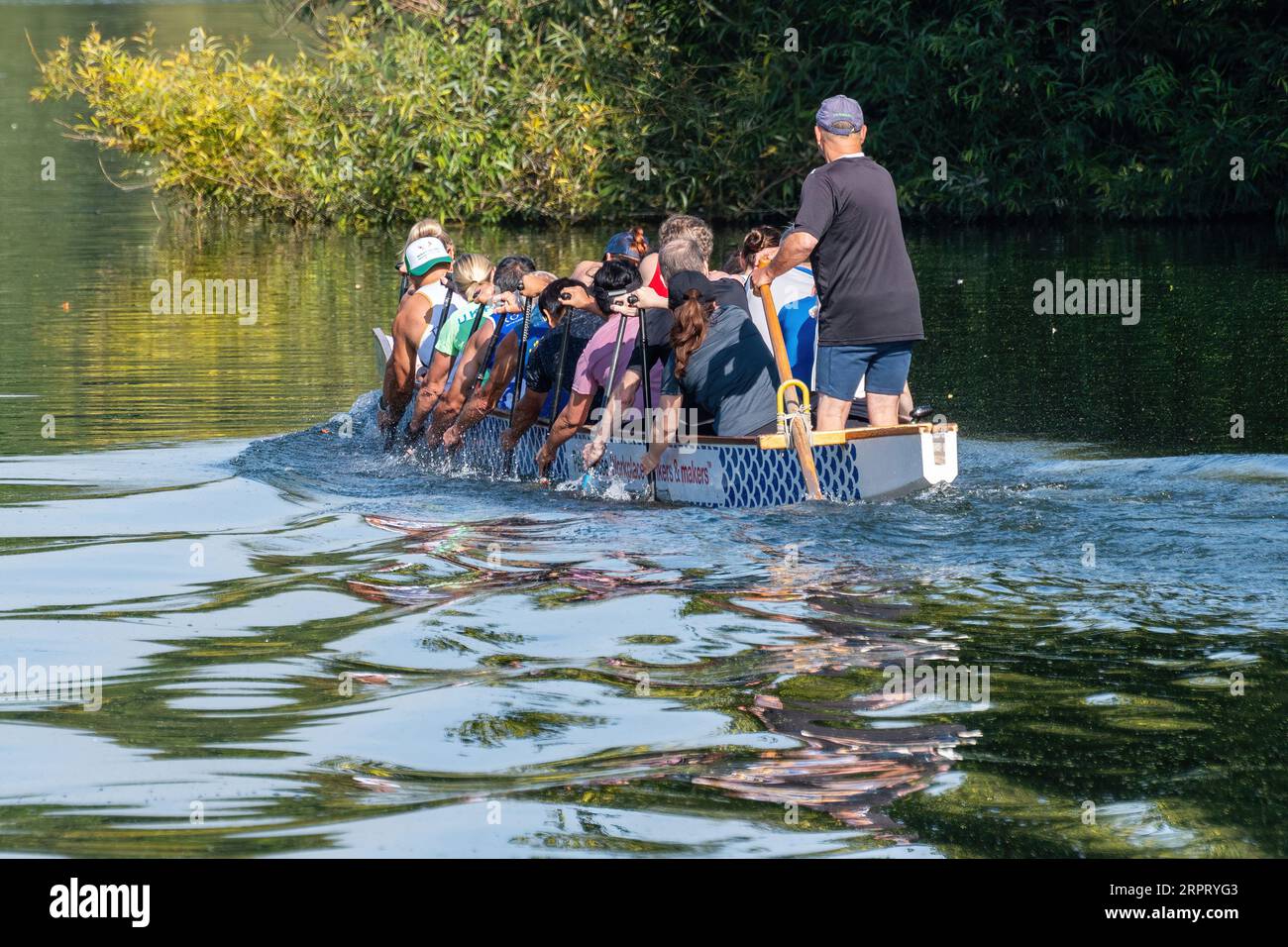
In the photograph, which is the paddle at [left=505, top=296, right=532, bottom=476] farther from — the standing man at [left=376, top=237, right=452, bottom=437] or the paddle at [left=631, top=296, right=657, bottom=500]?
the paddle at [left=631, top=296, right=657, bottom=500]

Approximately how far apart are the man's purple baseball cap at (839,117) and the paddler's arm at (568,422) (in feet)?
7.34

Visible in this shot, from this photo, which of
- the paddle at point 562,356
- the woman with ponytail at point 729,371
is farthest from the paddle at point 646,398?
the paddle at point 562,356

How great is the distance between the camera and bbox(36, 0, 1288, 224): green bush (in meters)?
26.8

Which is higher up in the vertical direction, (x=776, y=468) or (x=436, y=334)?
(x=436, y=334)

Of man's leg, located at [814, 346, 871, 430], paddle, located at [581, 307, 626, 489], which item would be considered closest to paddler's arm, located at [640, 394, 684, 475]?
paddle, located at [581, 307, 626, 489]

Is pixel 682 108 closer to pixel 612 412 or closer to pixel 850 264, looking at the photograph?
pixel 612 412

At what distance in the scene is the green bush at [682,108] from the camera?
87.8ft

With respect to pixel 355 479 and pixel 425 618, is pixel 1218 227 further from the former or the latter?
pixel 425 618

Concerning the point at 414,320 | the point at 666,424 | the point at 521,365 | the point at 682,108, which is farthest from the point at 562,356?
the point at 682,108

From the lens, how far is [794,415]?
9461mm

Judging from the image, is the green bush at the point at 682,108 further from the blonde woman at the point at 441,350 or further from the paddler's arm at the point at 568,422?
the paddler's arm at the point at 568,422

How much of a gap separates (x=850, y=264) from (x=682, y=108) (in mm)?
19806

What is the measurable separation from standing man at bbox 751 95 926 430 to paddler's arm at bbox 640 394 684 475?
879 millimetres

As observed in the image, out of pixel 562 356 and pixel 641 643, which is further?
pixel 562 356
